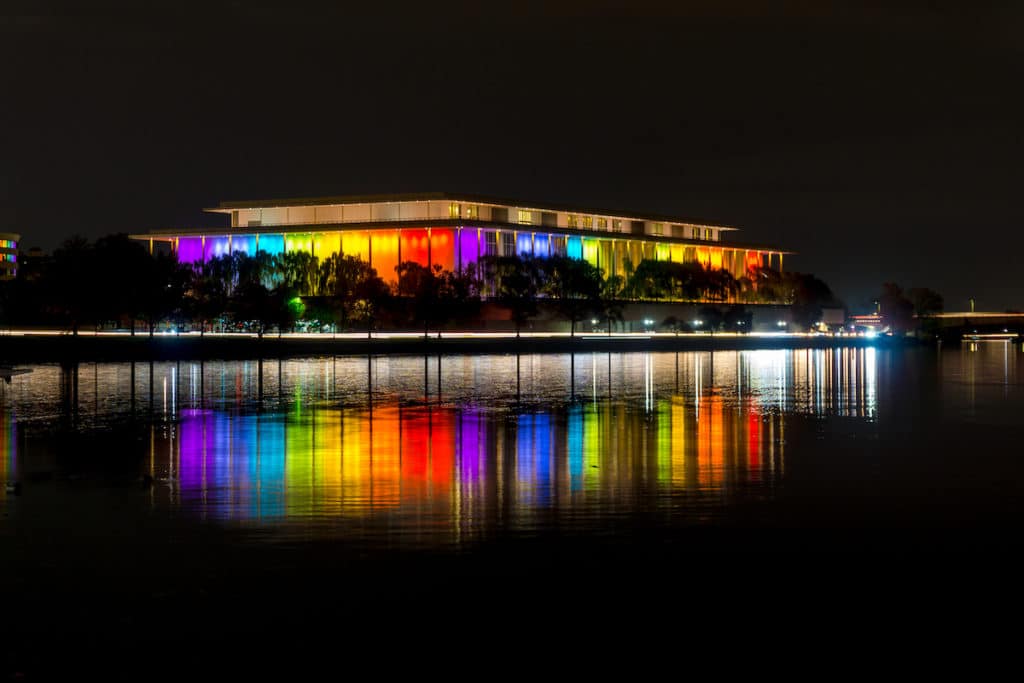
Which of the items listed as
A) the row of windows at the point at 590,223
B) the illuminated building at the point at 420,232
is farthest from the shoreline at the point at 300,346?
the row of windows at the point at 590,223

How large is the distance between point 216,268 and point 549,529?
99207mm

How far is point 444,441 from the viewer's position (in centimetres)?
2131

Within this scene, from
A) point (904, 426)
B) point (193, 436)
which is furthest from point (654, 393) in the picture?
point (193, 436)

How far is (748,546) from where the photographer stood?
11.8m

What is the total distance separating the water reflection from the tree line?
3535 cm

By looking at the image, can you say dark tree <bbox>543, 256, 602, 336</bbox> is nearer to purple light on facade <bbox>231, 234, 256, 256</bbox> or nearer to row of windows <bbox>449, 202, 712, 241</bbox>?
row of windows <bbox>449, 202, 712, 241</bbox>

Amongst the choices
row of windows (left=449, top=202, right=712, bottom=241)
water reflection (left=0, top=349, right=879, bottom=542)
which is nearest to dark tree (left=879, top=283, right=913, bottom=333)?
row of windows (left=449, top=202, right=712, bottom=241)

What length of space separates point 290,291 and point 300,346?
3068 cm

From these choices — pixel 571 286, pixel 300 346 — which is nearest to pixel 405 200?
pixel 571 286

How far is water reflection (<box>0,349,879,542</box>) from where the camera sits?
1409 cm

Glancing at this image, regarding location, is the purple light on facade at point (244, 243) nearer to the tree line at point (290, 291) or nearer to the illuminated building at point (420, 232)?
the illuminated building at point (420, 232)

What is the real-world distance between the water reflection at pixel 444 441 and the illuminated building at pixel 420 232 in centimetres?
7762

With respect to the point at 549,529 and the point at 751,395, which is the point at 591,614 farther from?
the point at 751,395

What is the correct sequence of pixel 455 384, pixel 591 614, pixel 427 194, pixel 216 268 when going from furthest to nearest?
pixel 427 194
pixel 216 268
pixel 455 384
pixel 591 614
